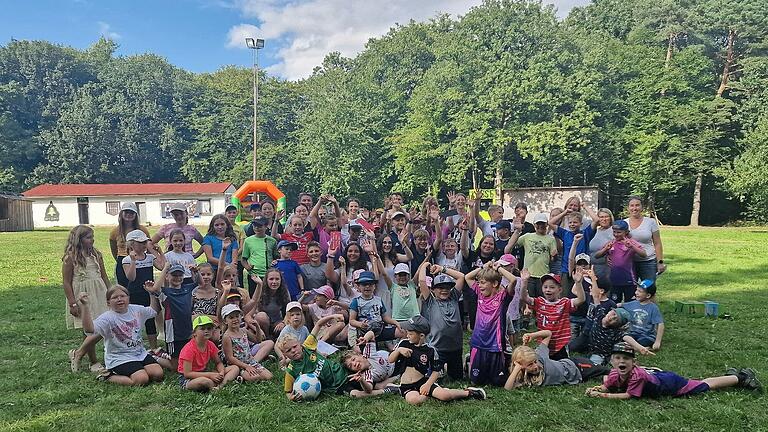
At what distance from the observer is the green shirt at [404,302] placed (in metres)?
6.51

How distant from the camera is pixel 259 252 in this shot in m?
7.38

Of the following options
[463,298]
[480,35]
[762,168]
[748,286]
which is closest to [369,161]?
[480,35]

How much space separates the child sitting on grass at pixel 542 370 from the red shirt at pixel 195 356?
3.01m

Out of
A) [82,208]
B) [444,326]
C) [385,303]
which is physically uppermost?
[444,326]

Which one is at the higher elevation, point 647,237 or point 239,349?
point 647,237

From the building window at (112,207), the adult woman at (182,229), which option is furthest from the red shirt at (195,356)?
the building window at (112,207)

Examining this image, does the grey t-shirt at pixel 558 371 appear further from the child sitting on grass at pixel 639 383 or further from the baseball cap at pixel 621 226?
the baseball cap at pixel 621 226

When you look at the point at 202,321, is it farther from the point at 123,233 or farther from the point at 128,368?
the point at 123,233

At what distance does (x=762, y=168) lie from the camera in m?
26.1

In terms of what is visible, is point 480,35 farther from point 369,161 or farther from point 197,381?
point 197,381

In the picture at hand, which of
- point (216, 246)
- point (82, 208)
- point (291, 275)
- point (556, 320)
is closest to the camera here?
point (556, 320)

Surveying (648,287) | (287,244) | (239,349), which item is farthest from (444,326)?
(648,287)

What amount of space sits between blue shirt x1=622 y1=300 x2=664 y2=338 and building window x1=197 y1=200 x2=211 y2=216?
38908 mm

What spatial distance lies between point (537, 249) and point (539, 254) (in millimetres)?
72
